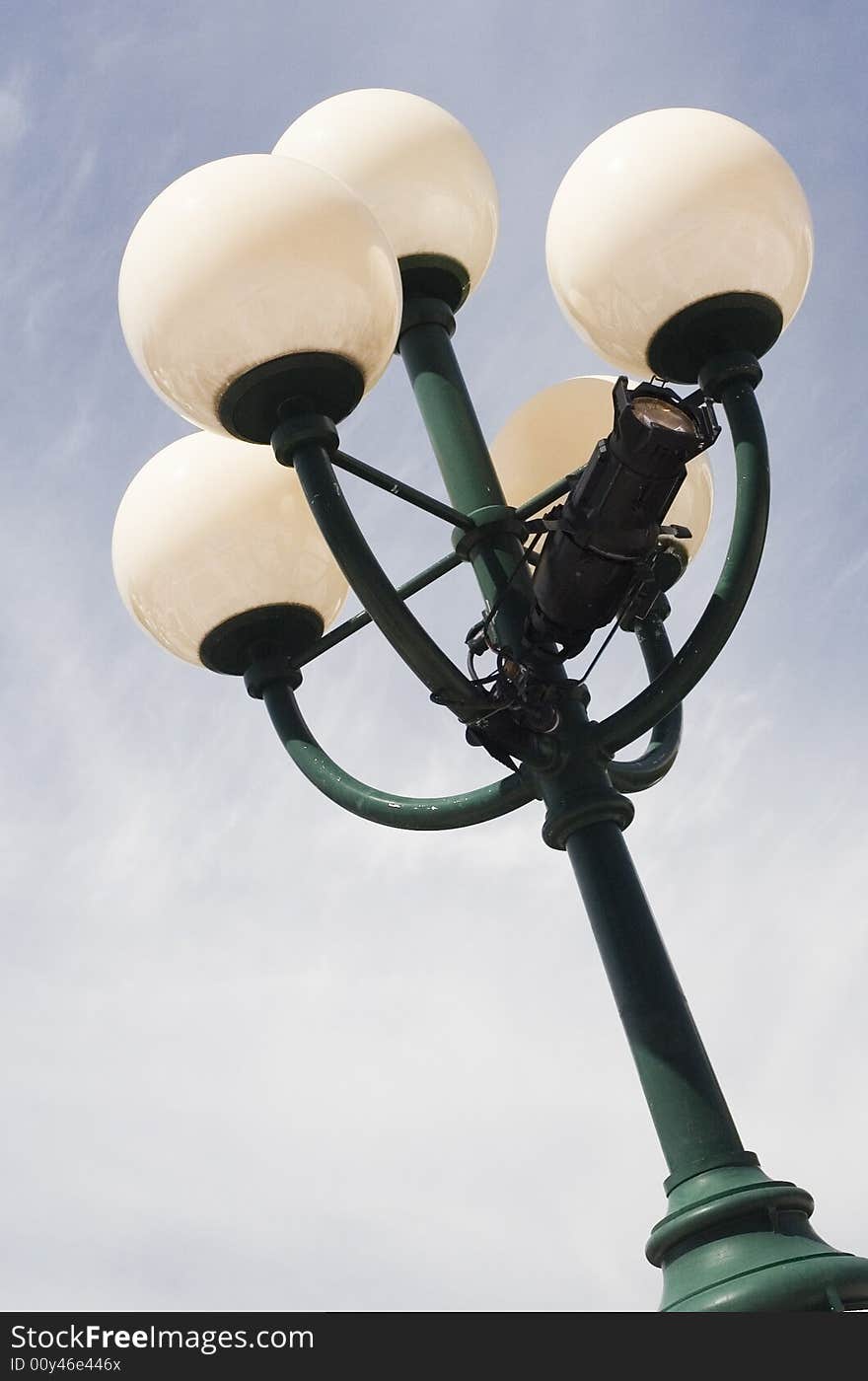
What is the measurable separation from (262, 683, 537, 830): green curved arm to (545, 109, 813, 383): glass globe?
136 cm

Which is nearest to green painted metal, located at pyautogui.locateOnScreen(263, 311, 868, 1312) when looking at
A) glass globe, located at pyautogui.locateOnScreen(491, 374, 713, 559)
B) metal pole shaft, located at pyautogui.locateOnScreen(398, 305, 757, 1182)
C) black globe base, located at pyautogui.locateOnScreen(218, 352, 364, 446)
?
metal pole shaft, located at pyautogui.locateOnScreen(398, 305, 757, 1182)

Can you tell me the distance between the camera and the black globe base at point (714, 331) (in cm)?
425

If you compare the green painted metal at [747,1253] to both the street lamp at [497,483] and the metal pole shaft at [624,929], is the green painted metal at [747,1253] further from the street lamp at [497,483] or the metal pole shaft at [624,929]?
the metal pole shaft at [624,929]

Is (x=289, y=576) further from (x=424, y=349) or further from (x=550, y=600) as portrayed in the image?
(x=550, y=600)

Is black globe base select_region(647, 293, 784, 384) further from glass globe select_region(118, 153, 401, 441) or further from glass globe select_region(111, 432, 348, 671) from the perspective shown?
glass globe select_region(111, 432, 348, 671)

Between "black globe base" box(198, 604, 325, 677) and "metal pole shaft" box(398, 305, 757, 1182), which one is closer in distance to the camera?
"metal pole shaft" box(398, 305, 757, 1182)

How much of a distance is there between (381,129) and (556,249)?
0.86 metres

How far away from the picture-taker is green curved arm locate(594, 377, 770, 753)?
3.79 m

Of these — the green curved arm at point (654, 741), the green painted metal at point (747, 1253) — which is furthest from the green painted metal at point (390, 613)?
the green painted metal at point (747, 1253)

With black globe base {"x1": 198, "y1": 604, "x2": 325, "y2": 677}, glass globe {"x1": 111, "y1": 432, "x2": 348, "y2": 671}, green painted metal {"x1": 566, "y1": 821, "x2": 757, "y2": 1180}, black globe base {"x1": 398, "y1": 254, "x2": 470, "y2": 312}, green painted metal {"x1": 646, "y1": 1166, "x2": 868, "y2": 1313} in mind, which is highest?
black globe base {"x1": 398, "y1": 254, "x2": 470, "y2": 312}

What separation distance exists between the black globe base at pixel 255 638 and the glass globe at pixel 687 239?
51.9 inches

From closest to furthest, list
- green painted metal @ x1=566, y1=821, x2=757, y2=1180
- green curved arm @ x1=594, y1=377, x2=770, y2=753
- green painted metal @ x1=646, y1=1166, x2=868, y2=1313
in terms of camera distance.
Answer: green painted metal @ x1=646, y1=1166, x2=868, y2=1313 → green painted metal @ x1=566, y1=821, x2=757, y2=1180 → green curved arm @ x1=594, y1=377, x2=770, y2=753

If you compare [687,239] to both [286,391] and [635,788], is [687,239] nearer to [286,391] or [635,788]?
[286,391]
